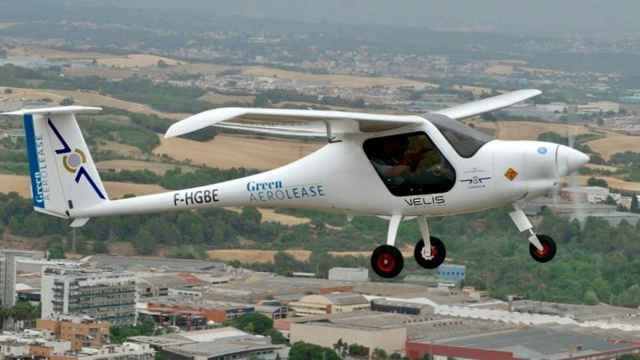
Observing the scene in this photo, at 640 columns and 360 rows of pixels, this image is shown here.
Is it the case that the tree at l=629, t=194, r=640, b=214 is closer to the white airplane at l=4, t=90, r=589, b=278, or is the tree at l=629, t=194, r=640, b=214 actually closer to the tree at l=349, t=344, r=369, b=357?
the tree at l=349, t=344, r=369, b=357

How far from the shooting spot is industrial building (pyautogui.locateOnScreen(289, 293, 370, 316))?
91250mm

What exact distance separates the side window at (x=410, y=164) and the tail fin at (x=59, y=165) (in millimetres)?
4117

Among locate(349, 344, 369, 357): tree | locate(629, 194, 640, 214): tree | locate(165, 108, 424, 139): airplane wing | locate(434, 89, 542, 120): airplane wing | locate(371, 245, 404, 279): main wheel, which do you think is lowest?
locate(371, 245, 404, 279): main wheel

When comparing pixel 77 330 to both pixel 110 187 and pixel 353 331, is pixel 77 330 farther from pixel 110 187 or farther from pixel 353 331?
pixel 110 187

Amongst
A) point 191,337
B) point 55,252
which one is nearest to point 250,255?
point 55,252

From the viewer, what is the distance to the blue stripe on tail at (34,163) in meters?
32.2

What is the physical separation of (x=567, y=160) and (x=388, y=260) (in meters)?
2.66

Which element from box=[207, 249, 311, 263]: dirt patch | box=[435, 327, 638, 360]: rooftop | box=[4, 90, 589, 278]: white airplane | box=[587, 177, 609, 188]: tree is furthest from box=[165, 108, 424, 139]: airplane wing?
box=[207, 249, 311, 263]: dirt patch

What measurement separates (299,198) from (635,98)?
141 m

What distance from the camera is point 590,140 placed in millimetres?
117500

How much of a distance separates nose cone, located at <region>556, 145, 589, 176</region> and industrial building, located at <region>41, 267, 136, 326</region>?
5963 cm

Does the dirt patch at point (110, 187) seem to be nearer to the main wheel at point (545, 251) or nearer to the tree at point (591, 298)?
the tree at point (591, 298)

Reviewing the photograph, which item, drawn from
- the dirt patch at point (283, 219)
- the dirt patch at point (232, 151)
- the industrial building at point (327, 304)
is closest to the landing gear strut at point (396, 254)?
the industrial building at point (327, 304)

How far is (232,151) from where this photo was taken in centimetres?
11131
